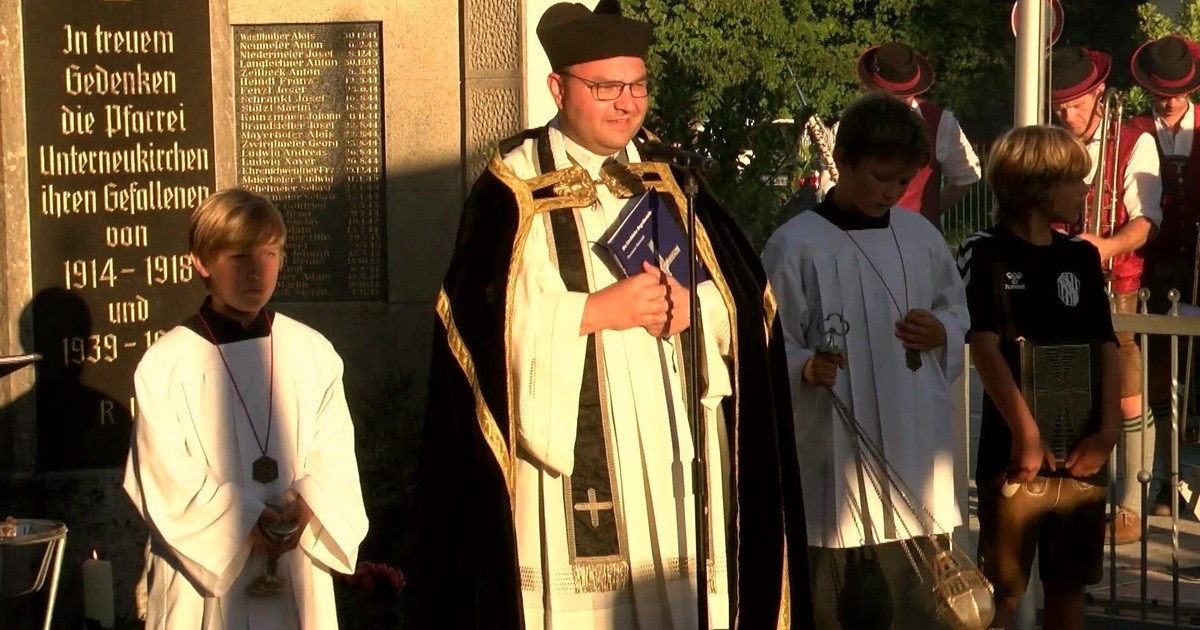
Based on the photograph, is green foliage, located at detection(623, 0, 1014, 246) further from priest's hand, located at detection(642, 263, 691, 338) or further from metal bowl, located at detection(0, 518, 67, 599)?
priest's hand, located at detection(642, 263, 691, 338)

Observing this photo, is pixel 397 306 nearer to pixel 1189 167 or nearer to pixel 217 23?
pixel 217 23

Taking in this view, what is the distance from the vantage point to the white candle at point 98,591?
695 cm

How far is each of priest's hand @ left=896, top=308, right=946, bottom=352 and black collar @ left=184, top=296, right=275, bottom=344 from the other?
196 centimetres

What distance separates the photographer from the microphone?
5.02 metres

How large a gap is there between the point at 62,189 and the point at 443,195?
215cm

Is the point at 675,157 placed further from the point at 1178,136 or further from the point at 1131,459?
the point at 1178,136

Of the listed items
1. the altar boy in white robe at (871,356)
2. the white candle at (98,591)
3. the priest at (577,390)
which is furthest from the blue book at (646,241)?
the white candle at (98,591)

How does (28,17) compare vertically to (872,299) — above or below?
above

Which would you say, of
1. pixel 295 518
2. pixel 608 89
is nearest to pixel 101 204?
pixel 295 518

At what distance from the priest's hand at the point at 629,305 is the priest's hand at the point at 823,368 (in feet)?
3.52

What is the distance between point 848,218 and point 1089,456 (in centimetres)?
106

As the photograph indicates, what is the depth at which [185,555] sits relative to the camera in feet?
17.3

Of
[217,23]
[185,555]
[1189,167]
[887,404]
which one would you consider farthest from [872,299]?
[1189,167]

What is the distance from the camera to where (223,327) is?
5484mm
